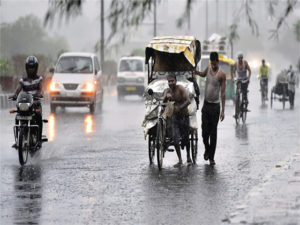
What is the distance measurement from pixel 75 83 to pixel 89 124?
4.73 meters

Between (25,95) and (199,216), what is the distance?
219 inches

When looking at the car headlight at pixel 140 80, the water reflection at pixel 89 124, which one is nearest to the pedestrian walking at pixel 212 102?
the water reflection at pixel 89 124

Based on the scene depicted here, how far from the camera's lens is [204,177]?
11.9m

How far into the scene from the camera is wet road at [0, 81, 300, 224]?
29.3 ft

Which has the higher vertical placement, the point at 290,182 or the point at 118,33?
the point at 118,33

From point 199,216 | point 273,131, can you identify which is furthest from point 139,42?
point 199,216

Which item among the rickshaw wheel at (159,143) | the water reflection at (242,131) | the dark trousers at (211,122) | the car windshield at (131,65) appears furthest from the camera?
the car windshield at (131,65)

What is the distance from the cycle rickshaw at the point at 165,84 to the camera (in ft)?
42.4

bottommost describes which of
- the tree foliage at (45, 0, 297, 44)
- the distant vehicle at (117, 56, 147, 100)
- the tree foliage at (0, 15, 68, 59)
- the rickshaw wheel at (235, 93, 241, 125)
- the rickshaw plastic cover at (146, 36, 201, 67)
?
the tree foliage at (0, 15, 68, 59)

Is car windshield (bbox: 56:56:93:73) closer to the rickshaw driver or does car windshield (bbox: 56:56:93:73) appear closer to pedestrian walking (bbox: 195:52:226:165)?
pedestrian walking (bbox: 195:52:226:165)

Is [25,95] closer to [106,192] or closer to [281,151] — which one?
[106,192]

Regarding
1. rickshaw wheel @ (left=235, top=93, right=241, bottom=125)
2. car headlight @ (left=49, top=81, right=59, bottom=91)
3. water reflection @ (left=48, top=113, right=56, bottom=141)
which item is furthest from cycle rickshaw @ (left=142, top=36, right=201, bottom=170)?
car headlight @ (left=49, top=81, right=59, bottom=91)

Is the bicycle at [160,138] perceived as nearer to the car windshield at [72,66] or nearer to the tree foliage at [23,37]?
the car windshield at [72,66]

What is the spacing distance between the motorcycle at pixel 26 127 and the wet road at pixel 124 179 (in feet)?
0.82
